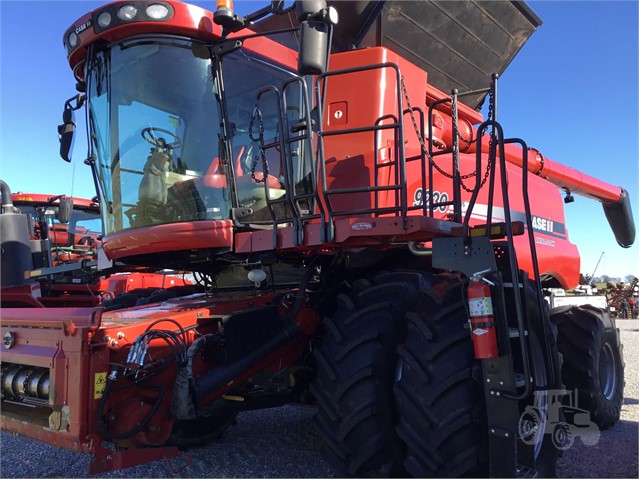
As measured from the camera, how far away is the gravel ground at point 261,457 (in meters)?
3.74

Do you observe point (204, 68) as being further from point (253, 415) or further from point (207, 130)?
point (253, 415)

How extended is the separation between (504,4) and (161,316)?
4.05m

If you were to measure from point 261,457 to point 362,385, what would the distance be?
1.53 meters

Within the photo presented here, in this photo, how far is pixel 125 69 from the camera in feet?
12.1

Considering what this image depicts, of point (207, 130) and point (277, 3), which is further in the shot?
point (207, 130)

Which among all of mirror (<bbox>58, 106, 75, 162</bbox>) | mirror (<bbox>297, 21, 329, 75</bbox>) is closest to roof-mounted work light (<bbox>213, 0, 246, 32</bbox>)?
mirror (<bbox>297, 21, 329, 75</bbox>)

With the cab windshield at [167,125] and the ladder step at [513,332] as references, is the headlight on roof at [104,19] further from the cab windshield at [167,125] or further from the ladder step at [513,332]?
the ladder step at [513,332]

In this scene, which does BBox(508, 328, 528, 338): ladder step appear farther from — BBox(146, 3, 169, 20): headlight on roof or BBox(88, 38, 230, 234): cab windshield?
BBox(146, 3, 169, 20): headlight on roof

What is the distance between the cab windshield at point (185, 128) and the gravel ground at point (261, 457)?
1.78 m

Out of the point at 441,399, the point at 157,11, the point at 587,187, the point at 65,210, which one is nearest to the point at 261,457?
the point at 441,399

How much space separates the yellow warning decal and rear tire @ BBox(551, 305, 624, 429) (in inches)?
154

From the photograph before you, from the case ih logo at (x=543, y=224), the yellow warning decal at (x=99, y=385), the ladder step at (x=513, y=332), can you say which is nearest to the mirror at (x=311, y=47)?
the ladder step at (x=513, y=332)

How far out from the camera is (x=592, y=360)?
4758 mm

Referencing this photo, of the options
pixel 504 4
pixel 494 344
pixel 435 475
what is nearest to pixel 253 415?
pixel 435 475
